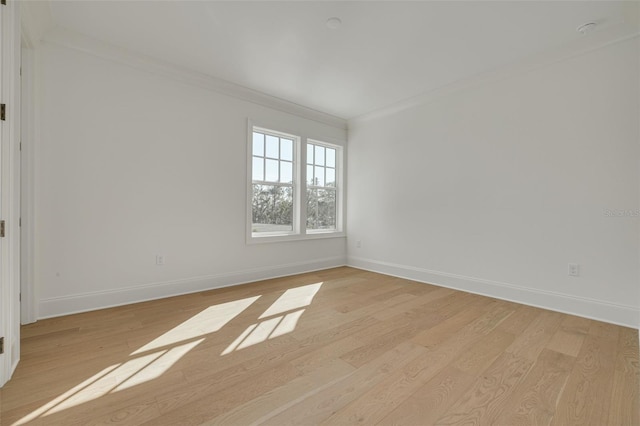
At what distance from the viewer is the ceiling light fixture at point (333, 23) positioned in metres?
2.40

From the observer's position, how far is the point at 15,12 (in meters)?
1.71

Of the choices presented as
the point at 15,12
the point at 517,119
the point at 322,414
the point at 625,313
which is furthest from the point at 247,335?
the point at 517,119

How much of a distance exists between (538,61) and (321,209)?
3.46m

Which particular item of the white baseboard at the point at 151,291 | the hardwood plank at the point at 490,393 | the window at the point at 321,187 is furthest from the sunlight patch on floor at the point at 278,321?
the window at the point at 321,187

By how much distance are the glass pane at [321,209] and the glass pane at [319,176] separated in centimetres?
12

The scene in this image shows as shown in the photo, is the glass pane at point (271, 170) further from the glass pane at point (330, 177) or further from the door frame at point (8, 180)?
the door frame at point (8, 180)

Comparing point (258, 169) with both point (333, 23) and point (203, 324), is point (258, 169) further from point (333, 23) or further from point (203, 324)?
point (203, 324)

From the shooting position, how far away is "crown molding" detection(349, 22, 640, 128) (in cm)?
253

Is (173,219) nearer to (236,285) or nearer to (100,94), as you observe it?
(236,285)

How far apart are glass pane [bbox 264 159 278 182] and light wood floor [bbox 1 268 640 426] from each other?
6.49ft

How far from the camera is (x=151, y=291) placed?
3.11 meters

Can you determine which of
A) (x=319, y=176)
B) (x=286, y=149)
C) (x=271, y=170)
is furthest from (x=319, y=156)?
(x=271, y=170)

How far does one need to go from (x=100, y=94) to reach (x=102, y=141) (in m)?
0.47

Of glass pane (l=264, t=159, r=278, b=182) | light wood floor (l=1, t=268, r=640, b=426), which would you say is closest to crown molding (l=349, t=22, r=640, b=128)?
glass pane (l=264, t=159, r=278, b=182)
